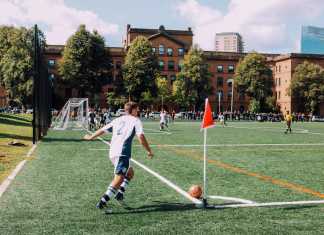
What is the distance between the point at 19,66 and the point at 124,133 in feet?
212

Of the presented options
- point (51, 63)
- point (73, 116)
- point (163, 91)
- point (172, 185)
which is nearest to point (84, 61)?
point (163, 91)

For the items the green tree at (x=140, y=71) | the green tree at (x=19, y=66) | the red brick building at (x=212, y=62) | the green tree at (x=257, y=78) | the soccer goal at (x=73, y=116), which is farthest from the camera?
the red brick building at (x=212, y=62)

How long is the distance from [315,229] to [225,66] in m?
104

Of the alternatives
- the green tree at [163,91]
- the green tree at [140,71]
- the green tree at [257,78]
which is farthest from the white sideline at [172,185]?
the green tree at [257,78]

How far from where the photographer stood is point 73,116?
164ft

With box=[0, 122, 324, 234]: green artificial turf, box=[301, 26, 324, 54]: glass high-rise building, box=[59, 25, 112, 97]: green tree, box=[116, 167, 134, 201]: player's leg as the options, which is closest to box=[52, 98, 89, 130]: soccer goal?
box=[0, 122, 324, 234]: green artificial turf

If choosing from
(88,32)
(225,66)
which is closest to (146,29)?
(225,66)

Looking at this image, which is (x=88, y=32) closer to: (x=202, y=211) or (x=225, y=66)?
(x=225, y=66)

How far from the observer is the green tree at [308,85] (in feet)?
299

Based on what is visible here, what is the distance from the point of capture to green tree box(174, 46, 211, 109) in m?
90.6

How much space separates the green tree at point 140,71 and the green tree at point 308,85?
1161 inches

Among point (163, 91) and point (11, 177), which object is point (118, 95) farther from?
point (11, 177)

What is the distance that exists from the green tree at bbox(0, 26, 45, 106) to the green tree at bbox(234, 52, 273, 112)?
4379 cm

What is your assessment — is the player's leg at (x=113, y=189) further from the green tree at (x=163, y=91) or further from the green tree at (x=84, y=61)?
the green tree at (x=163, y=91)
